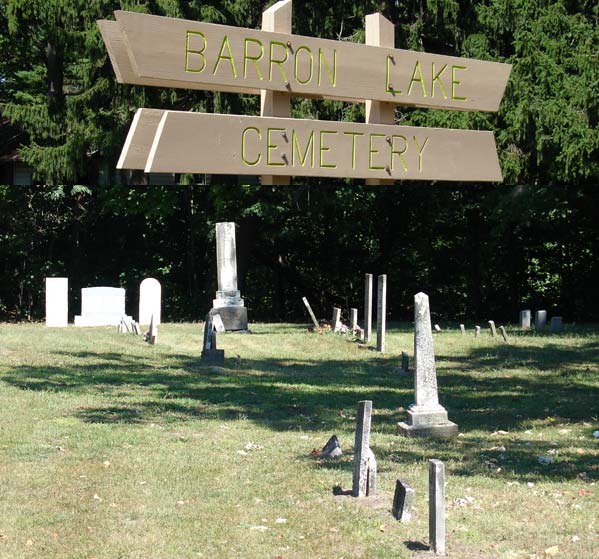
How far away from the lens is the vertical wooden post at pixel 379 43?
6223 millimetres

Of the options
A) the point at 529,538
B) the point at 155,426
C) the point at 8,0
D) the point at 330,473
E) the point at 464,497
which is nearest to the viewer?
the point at 529,538

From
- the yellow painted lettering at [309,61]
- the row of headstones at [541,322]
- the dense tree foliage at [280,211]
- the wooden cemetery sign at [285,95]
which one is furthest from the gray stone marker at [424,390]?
the dense tree foliage at [280,211]

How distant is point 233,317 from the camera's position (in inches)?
775

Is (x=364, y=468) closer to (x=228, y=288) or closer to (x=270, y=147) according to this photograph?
(x=270, y=147)

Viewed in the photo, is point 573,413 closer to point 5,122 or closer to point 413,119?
point 413,119

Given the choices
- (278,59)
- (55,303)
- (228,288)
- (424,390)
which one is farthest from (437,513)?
(55,303)

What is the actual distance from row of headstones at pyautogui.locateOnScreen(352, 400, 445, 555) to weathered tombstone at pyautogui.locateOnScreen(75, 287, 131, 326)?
14.7m

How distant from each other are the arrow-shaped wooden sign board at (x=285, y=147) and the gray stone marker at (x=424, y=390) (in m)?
3.75

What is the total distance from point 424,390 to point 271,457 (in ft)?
6.11

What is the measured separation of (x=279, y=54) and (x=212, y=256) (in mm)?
20981

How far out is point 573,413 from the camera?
11164 mm

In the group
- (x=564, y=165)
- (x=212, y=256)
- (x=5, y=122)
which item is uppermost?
(x=5, y=122)

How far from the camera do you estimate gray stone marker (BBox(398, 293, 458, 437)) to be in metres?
9.73

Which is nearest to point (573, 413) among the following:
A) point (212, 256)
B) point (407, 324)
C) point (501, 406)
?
point (501, 406)
